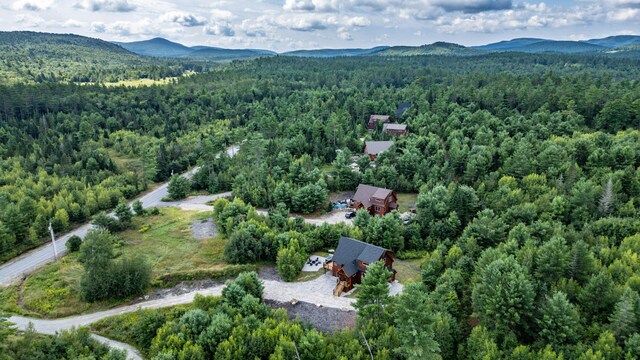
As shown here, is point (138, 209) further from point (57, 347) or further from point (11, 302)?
point (57, 347)

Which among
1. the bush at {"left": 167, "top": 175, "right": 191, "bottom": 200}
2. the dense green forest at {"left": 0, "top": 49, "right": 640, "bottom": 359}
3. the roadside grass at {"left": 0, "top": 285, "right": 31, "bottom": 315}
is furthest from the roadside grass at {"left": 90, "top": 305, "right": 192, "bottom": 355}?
the bush at {"left": 167, "top": 175, "right": 191, "bottom": 200}

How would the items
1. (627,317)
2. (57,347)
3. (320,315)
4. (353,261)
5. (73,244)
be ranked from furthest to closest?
1. (73,244)
2. (353,261)
3. (320,315)
4. (57,347)
5. (627,317)

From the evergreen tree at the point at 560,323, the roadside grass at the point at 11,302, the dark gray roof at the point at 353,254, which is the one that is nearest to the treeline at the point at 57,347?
the roadside grass at the point at 11,302

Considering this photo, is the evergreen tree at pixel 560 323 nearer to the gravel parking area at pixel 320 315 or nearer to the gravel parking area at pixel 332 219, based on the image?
the gravel parking area at pixel 320 315

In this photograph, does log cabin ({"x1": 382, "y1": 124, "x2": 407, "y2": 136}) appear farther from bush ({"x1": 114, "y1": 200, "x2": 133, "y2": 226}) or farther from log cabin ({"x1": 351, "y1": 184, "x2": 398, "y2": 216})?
bush ({"x1": 114, "y1": 200, "x2": 133, "y2": 226})

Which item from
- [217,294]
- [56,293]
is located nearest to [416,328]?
[217,294]

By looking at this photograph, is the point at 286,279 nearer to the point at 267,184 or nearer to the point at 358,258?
the point at 358,258
